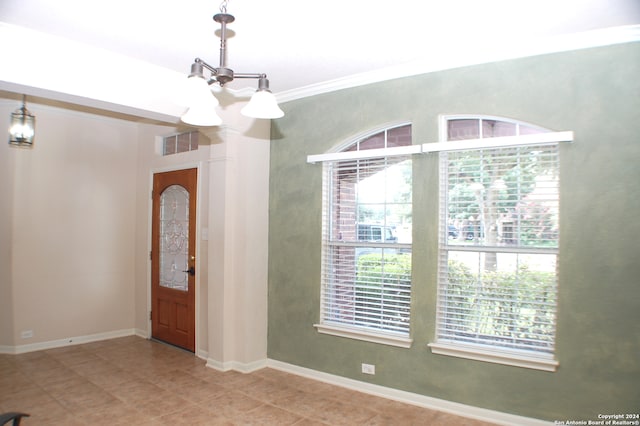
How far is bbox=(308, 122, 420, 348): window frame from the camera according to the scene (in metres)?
3.39

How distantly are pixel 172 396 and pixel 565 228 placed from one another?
3387 mm

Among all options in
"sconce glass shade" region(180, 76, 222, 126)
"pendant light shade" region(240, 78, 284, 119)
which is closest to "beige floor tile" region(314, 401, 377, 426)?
"pendant light shade" region(240, 78, 284, 119)

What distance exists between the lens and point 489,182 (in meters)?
3.05

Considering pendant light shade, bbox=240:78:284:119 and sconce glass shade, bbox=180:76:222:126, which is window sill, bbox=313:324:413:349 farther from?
sconce glass shade, bbox=180:76:222:126

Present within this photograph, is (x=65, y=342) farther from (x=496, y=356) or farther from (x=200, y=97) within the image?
(x=496, y=356)

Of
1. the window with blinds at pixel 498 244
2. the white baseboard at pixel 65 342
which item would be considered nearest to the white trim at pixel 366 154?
the window with blinds at pixel 498 244

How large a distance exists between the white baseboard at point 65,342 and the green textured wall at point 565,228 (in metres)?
2.96

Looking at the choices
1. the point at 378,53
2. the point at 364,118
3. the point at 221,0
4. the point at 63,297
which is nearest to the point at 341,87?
the point at 364,118

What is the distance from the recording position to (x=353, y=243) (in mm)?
3709

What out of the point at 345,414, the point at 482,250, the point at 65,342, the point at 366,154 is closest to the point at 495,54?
the point at 366,154

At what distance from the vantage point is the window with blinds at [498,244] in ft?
9.40

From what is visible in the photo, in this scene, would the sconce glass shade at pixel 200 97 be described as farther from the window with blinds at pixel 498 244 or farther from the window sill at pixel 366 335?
the window sill at pixel 366 335

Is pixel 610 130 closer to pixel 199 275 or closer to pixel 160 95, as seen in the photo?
pixel 160 95

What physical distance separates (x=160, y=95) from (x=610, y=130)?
11.4 ft
